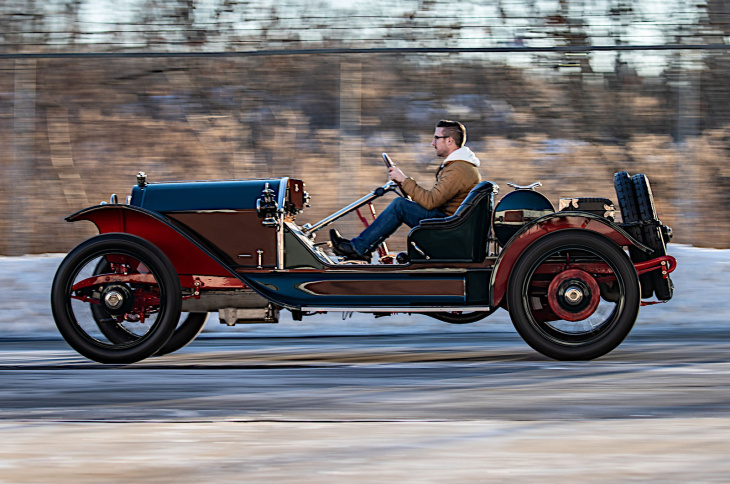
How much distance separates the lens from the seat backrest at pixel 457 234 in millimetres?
7254

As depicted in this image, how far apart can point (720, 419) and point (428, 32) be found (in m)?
6.17

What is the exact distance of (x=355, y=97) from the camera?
10.8m

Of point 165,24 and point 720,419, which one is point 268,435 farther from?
point 165,24

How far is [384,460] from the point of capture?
4359mm

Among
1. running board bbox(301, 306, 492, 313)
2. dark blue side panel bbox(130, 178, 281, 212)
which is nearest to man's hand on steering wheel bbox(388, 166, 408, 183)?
dark blue side panel bbox(130, 178, 281, 212)

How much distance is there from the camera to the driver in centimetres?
743

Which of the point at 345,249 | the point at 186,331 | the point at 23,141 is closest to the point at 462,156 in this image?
the point at 345,249

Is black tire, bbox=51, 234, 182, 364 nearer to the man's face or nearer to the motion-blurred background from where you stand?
the man's face

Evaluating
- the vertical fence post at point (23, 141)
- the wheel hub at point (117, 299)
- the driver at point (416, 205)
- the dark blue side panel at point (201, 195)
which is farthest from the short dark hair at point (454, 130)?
the vertical fence post at point (23, 141)

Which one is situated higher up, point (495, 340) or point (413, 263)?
point (413, 263)

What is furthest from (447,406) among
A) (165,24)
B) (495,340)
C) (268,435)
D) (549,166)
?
(165,24)

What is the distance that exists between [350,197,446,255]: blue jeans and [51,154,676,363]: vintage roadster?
15 cm

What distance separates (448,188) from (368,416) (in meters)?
2.46

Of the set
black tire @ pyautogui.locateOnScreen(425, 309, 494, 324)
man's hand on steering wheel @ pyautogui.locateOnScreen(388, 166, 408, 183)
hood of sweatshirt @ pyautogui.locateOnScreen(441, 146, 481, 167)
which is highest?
hood of sweatshirt @ pyautogui.locateOnScreen(441, 146, 481, 167)
